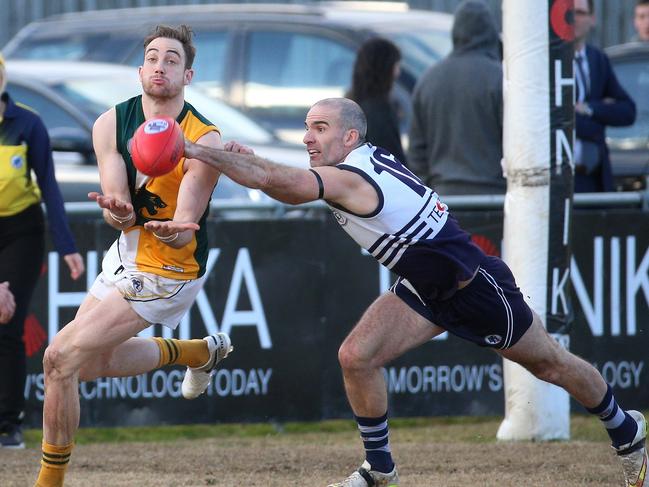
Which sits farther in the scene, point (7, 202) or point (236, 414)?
point (236, 414)

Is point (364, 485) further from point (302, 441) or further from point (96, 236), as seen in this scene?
point (96, 236)

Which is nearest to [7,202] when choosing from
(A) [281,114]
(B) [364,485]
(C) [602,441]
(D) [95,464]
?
(D) [95,464]

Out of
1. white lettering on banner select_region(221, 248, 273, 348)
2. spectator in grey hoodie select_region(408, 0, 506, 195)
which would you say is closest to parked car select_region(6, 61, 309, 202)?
white lettering on banner select_region(221, 248, 273, 348)

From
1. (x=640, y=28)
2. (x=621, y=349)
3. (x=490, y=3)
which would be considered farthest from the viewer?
(x=490, y=3)

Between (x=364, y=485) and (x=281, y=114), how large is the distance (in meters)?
6.24

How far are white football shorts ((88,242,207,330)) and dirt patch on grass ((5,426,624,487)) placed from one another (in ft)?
3.53

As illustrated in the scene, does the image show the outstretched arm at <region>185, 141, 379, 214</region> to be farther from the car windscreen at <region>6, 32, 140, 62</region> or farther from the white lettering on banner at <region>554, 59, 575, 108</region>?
the car windscreen at <region>6, 32, 140, 62</region>

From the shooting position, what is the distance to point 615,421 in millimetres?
6691

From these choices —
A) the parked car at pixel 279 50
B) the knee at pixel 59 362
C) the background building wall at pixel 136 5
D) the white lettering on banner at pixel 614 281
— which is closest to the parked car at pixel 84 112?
the parked car at pixel 279 50

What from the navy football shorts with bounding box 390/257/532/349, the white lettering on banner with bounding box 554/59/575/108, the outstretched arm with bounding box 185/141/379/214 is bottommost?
the navy football shorts with bounding box 390/257/532/349

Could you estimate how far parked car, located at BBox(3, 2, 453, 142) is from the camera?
1212 cm

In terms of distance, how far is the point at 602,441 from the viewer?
8.59 metres

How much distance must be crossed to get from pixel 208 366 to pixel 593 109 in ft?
12.0

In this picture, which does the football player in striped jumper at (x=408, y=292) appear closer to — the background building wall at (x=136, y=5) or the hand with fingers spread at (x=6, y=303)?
the hand with fingers spread at (x=6, y=303)
